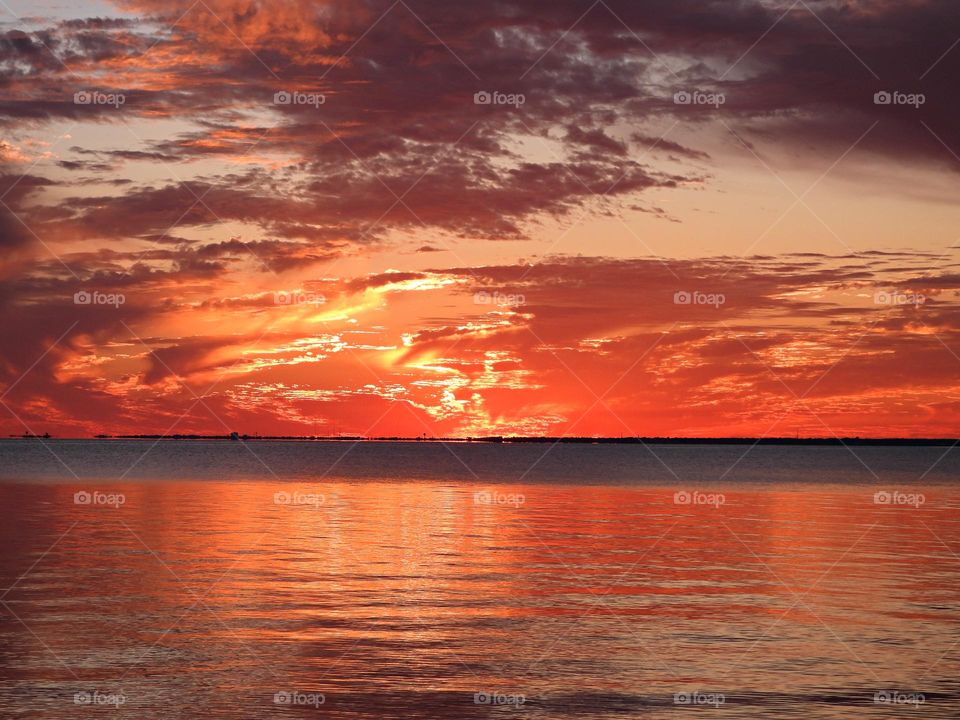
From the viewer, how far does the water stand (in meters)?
23.3

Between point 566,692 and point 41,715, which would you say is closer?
point 41,715

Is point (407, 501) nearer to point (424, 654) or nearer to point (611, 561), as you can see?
point (611, 561)

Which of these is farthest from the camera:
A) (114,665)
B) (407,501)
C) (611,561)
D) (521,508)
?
(407,501)

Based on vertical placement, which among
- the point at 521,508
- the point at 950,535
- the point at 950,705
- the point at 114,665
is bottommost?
the point at 950,705

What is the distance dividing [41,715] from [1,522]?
39658 millimetres

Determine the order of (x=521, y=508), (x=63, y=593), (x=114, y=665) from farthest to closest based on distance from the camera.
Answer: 1. (x=521, y=508)
2. (x=63, y=593)
3. (x=114, y=665)

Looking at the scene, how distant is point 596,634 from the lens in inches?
1170

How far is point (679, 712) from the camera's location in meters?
22.5

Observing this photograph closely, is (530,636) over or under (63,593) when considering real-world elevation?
under

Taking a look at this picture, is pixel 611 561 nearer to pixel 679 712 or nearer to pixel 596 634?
pixel 596 634

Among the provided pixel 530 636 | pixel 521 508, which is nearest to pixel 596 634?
pixel 530 636

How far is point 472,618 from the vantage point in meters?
31.2

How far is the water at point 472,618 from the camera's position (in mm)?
23297

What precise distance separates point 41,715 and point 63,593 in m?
14.0
